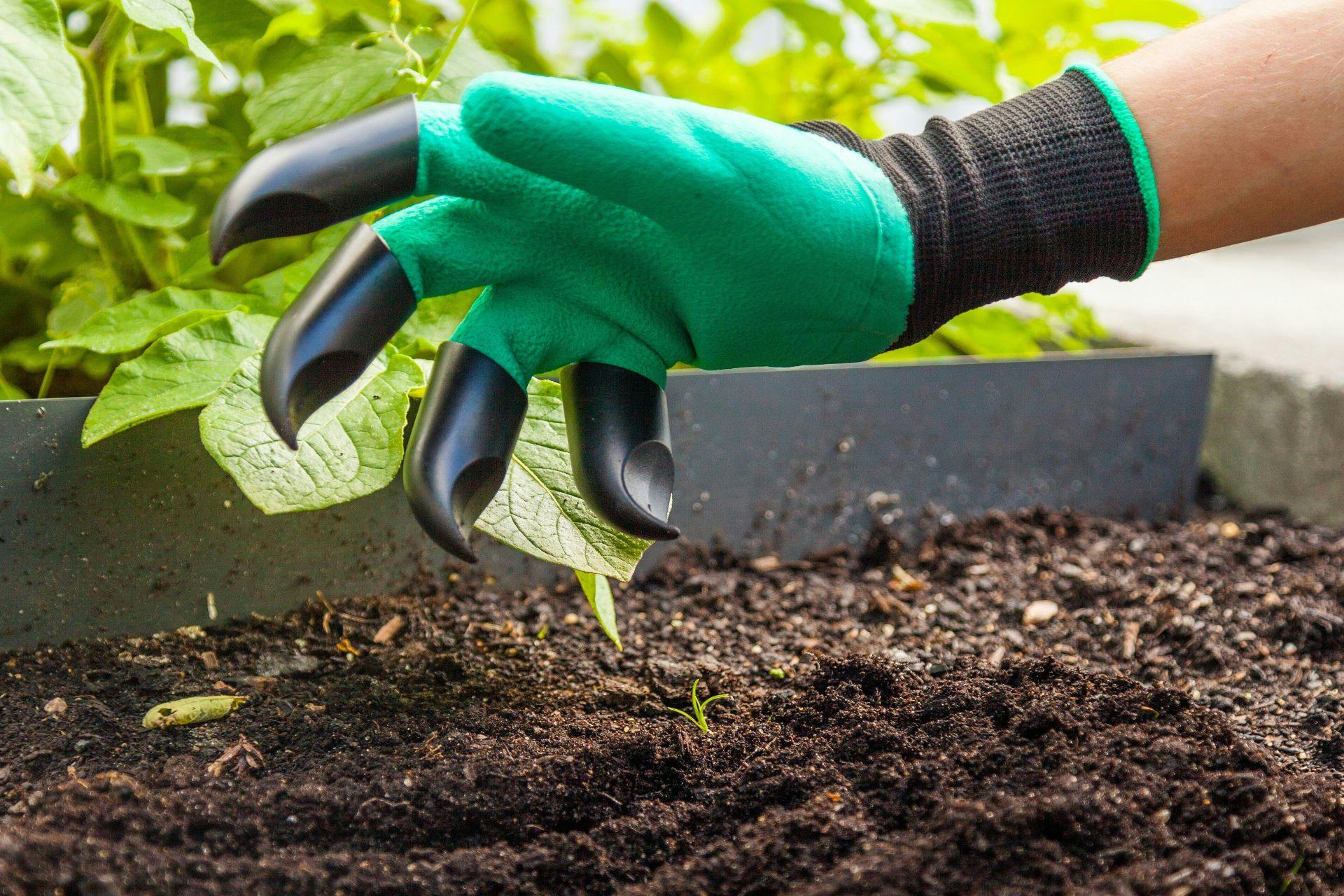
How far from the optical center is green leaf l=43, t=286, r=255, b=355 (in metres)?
0.78

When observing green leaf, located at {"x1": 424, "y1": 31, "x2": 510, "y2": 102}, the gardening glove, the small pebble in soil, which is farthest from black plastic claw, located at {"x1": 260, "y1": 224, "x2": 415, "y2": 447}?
the small pebble in soil

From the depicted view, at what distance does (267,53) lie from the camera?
96 centimetres

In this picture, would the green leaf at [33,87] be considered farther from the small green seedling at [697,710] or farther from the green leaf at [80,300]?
the small green seedling at [697,710]

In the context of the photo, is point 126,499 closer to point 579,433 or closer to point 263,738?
point 263,738

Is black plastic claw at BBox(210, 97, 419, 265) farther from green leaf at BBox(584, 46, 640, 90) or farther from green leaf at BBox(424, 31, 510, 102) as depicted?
green leaf at BBox(584, 46, 640, 90)

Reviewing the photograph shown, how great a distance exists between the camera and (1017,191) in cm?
65

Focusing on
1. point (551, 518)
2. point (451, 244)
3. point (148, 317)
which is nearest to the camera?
point (451, 244)

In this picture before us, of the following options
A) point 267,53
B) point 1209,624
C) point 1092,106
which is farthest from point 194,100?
point 1209,624

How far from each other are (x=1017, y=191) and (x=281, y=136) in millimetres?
661

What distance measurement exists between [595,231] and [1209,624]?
0.82 meters

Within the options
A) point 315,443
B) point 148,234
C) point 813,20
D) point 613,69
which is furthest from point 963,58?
point 148,234

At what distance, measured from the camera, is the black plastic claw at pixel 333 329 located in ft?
1.70

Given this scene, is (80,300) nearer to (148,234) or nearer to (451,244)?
(148,234)

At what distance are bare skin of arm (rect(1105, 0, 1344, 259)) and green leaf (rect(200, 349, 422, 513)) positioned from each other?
561 millimetres
